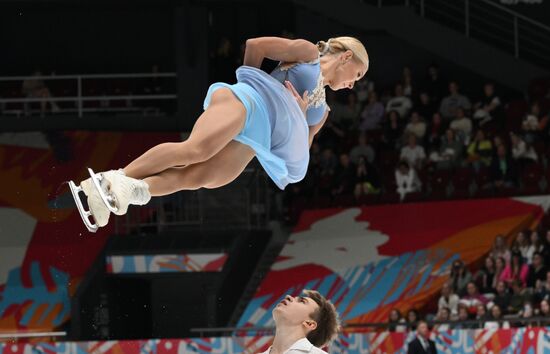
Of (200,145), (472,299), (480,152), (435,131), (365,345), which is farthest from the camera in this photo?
(435,131)

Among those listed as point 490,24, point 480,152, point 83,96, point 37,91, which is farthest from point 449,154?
point 37,91

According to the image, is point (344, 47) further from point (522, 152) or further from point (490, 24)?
point (490, 24)

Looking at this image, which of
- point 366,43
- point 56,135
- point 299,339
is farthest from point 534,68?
point 299,339

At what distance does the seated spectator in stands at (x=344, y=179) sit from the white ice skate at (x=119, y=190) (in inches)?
447

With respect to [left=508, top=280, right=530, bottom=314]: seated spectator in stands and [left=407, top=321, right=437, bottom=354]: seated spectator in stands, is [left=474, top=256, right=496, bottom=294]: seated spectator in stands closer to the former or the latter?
[left=508, top=280, right=530, bottom=314]: seated spectator in stands

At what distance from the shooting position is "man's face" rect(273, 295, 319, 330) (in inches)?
246

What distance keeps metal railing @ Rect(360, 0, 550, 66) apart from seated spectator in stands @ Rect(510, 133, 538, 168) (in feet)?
9.70

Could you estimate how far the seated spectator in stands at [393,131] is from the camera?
18078mm

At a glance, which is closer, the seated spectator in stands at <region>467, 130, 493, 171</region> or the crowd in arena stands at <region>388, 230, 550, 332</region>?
the crowd in arena stands at <region>388, 230, 550, 332</region>

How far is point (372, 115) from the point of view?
732 inches

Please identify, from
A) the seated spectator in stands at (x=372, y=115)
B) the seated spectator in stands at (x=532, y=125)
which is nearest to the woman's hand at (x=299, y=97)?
the seated spectator in stands at (x=532, y=125)

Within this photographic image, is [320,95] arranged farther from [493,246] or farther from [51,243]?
[51,243]

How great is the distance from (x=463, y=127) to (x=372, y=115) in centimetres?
164

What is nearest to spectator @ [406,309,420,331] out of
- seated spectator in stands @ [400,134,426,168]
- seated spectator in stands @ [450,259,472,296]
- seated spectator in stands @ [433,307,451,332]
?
seated spectator in stands @ [433,307,451,332]
